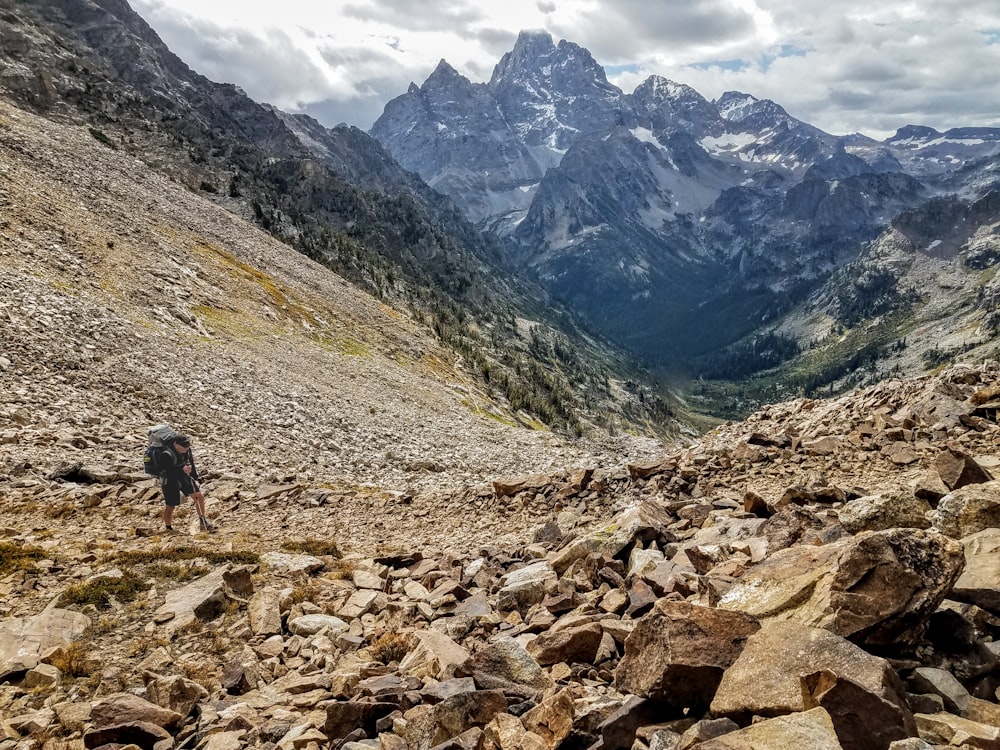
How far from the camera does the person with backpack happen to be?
17.8 meters

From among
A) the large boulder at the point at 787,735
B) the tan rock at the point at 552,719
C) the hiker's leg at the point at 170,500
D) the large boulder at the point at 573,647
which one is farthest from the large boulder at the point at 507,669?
the hiker's leg at the point at 170,500

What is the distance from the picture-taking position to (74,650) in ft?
30.6

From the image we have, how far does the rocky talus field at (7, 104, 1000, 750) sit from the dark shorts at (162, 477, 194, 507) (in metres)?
1.02

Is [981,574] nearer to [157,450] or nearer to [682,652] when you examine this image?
[682,652]

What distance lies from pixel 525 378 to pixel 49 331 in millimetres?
95054

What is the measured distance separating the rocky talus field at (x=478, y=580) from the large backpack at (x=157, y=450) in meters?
1.67

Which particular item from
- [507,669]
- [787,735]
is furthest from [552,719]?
[787,735]

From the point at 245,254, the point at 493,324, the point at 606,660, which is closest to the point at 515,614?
the point at 606,660

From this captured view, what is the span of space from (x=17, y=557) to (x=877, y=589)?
16224 mm

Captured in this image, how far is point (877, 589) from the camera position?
6062 millimetres

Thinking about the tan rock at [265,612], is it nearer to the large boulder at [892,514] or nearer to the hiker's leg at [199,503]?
the hiker's leg at [199,503]

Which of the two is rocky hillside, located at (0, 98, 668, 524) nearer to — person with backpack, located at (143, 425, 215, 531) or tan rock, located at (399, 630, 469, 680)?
person with backpack, located at (143, 425, 215, 531)

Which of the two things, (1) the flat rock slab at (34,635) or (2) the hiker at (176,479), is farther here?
(2) the hiker at (176,479)

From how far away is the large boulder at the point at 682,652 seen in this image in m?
5.78
